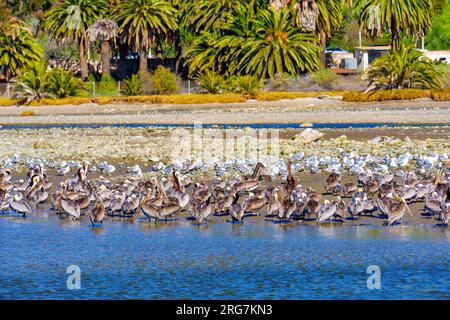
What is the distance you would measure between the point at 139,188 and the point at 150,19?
51.0 metres

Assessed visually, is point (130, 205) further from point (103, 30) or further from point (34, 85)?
point (103, 30)

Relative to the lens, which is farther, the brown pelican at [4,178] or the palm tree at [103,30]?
the palm tree at [103,30]

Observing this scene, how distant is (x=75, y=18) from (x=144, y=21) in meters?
5.51

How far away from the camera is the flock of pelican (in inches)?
790

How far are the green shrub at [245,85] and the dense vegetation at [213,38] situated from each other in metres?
0.06

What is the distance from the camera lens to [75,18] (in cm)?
7356

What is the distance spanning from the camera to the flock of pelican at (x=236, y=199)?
65.8 feet

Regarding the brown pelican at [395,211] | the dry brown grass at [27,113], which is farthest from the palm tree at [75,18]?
the brown pelican at [395,211]

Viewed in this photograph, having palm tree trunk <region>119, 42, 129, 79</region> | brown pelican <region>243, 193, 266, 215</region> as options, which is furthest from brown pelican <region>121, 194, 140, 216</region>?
palm tree trunk <region>119, 42, 129, 79</region>

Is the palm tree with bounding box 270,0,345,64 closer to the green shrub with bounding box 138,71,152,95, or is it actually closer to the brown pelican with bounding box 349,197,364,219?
the green shrub with bounding box 138,71,152,95

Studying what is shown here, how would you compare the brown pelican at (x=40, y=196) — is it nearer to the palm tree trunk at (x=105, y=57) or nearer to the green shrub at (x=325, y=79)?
the green shrub at (x=325, y=79)

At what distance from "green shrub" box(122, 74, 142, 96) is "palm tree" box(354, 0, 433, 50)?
16761 mm

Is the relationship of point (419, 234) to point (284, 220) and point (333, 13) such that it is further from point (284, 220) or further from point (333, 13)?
point (333, 13)
